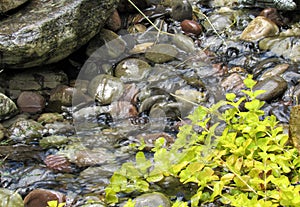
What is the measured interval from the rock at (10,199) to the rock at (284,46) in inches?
113

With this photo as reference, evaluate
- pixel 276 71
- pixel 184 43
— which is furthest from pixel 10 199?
pixel 184 43

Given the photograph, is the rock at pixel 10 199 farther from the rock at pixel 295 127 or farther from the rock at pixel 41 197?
the rock at pixel 295 127

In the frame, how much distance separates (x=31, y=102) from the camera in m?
A: 3.97

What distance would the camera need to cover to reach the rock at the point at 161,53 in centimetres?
446

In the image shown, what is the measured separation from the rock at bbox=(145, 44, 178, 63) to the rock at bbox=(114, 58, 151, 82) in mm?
149

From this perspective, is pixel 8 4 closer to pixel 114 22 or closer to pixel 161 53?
pixel 114 22

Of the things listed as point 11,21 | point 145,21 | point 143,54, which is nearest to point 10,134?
point 11,21

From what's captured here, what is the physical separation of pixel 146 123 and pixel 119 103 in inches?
14.7

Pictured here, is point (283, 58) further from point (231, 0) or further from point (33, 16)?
point (33, 16)

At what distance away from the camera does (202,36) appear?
489 cm

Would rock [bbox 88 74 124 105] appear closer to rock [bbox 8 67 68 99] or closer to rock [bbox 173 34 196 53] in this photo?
rock [bbox 8 67 68 99]

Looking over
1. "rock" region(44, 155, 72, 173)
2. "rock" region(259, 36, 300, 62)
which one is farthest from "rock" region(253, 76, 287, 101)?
"rock" region(44, 155, 72, 173)

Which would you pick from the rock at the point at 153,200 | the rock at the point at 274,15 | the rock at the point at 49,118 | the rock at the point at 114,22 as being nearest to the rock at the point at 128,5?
the rock at the point at 114,22

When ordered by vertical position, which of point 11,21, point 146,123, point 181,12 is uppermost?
point 11,21
